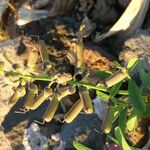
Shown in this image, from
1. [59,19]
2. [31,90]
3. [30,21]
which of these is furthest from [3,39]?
[31,90]

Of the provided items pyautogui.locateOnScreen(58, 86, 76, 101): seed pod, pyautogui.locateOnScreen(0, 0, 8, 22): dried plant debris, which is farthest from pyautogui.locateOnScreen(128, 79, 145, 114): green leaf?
pyautogui.locateOnScreen(0, 0, 8, 22): dried plant debris

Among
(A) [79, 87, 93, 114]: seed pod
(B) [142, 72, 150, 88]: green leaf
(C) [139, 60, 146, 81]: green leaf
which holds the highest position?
(A) [79, 87, 93, 114]: seed pod

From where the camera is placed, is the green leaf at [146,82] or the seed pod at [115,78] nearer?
the seed pod at [115,78]

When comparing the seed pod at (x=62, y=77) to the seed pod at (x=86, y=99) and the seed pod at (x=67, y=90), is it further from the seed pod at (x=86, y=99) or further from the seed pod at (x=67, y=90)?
the seed pod at (x=86, y=99)

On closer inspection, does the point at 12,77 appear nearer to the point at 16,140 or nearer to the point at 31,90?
the point at 31,90

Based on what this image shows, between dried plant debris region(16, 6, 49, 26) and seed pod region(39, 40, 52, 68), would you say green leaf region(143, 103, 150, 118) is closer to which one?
seed pod region(39, 40, 52, 68)

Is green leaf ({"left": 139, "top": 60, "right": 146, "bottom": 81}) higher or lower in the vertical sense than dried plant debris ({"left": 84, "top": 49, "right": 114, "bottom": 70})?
higher

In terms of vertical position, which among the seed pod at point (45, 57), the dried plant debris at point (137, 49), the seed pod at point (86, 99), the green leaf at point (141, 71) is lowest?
the dried plant debris at point (137, 49)

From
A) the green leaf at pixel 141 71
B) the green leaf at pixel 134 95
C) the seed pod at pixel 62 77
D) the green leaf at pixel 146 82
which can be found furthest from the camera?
the green leaf at pixel 141 71


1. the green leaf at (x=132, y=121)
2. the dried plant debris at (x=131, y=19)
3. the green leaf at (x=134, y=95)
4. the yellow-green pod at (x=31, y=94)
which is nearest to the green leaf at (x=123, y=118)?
the green leaf at (x=132, y=121)

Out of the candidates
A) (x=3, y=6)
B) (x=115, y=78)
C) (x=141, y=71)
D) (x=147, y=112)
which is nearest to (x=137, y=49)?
(x=141, y=71)

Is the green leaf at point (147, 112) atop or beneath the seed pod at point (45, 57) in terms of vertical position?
beneath
